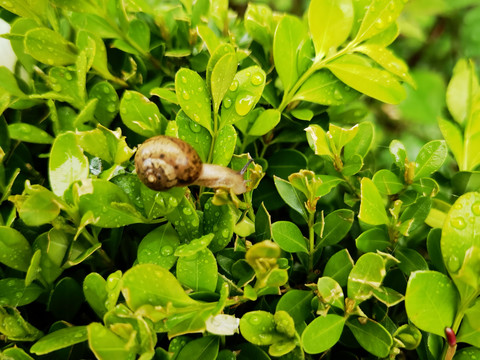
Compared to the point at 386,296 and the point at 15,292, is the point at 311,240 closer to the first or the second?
the point at 386,296

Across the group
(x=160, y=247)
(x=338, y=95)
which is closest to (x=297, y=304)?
(x=160, y=247)

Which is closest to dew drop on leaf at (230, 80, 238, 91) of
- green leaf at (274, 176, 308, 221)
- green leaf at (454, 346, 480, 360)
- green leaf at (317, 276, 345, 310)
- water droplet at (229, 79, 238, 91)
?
water droplet at (229, 79, 238, 91)

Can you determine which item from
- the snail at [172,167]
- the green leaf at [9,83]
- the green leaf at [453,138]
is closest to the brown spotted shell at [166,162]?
the snail at [172,167]

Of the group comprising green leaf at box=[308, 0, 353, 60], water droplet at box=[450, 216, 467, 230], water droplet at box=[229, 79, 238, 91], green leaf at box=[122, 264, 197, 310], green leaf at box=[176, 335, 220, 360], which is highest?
green leaf at box=[308, 0, 353, 60]

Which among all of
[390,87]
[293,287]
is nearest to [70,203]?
[293,287]

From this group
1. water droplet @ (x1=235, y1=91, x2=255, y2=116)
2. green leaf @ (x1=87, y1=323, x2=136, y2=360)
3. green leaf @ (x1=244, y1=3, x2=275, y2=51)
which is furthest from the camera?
green leaf @ (x1=244, y1=3, x2=275, y2=51)

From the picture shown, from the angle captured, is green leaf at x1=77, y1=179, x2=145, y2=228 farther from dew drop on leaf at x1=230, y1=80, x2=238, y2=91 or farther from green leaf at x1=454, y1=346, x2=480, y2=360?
green leaf at x1=454, y1=346, x2=480, y2=360

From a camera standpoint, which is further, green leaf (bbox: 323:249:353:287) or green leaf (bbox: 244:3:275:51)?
green leaf (bbox: 244:3:275:51)

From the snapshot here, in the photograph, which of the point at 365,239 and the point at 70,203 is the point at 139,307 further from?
the point at 365,239
